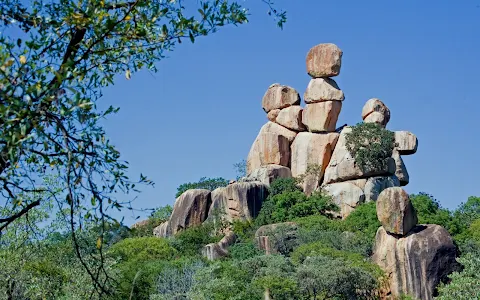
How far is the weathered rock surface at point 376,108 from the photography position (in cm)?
4178

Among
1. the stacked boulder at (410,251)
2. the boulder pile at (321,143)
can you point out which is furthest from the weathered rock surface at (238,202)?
the stacked boulder at (410,251)

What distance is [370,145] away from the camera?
1495 inches

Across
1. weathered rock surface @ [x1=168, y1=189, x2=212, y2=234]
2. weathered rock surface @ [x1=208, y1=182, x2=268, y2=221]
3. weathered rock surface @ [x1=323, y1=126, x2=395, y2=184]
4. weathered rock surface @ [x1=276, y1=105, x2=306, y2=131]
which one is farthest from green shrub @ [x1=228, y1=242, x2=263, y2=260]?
weathered rock surface @ [x1=276, y1=105, x2=306, y2=131]

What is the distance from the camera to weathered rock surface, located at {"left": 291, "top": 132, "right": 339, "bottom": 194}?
40312 mm

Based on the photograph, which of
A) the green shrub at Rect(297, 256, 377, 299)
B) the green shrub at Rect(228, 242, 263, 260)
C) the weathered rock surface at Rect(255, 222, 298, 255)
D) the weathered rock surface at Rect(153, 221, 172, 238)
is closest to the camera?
the green shrub at Rect(297, 256, 377, 299)

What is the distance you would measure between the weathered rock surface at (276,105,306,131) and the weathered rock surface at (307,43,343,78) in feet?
6.72

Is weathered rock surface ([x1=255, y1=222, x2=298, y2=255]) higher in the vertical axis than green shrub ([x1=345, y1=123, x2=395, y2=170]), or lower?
lower

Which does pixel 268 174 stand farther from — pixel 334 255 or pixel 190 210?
pixel 334 255

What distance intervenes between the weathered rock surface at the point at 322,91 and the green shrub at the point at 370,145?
3946mm

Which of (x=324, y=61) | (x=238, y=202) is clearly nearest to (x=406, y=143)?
(x=324, y=61)

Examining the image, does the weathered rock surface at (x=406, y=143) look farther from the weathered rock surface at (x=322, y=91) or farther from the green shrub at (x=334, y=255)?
the green shrub at (x=334, y=255)

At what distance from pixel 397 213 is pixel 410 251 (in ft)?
4.50

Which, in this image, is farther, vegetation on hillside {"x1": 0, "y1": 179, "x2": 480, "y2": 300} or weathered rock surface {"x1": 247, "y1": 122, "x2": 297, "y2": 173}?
weathered rock surface {"x1": 247, "y1": 122, "x2": 297, "y2": 173}

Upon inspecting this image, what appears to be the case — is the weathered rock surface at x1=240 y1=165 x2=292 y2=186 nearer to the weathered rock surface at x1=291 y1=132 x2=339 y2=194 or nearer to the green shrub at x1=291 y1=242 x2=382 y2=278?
the weathered rock surface at x1=291 y1=132 x2=339 y2=194
